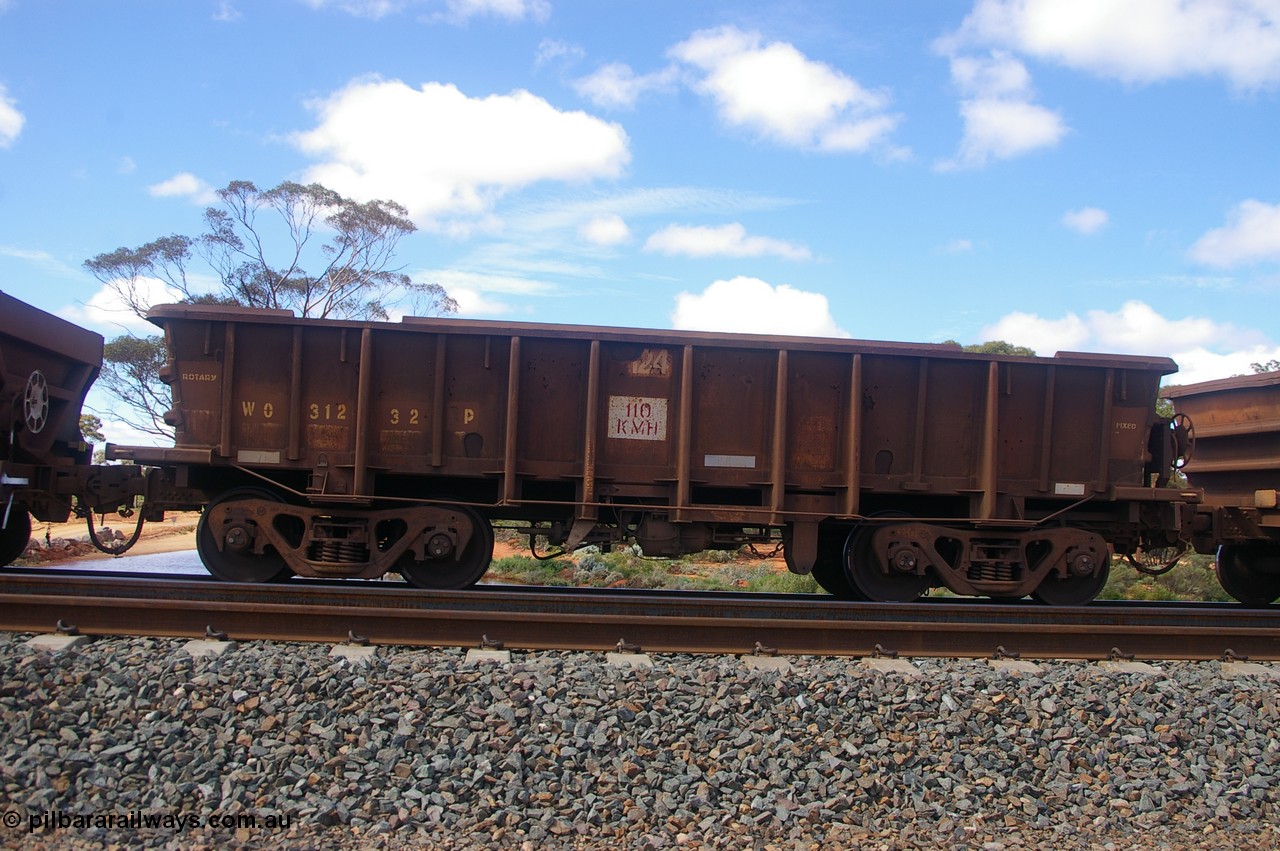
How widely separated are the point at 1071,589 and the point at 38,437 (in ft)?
34.4

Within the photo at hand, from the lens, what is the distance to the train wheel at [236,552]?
7.83m

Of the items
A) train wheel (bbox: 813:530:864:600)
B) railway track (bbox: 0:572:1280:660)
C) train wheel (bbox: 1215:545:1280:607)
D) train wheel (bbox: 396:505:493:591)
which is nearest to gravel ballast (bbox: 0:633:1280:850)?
railway track (bbox: 0:572:1280:660)

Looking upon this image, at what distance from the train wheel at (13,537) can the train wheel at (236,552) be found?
2.05 meters

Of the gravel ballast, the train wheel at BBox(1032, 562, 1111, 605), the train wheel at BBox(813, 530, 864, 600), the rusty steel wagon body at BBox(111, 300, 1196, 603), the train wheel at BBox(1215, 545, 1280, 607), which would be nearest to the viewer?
the gravel ballast

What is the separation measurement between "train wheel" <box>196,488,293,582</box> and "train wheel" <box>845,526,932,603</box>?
5.66 metres

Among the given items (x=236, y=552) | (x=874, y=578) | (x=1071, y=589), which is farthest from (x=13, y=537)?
(x=1071, y=589)

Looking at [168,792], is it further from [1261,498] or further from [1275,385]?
[1275,385]

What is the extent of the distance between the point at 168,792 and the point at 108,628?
239 centimetres

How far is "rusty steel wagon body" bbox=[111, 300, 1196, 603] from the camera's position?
318 inches

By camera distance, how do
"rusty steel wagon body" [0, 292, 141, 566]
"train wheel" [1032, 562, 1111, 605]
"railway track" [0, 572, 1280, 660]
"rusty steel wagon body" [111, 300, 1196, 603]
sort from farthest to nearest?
"train wheel" [1032, 562, 1111, 605], "rusty steel wagon body" [111, 300, 1196, 603], "rusty steel wagon body" [0, 292, 141, 566], "railway track" [0, 572, 1280, 660]

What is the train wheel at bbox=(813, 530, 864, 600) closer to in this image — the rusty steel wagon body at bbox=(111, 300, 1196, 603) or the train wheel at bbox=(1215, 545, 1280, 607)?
the rusty steel wagon body at bbox=(111, 300, 1196, 603)

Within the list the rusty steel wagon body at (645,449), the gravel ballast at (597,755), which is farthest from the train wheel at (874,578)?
the gravel ballast at (597,755)

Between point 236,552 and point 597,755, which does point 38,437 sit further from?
point 597,755

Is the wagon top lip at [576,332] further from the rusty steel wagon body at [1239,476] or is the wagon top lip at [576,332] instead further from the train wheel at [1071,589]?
the rusty steel wagon body at [1239,476]
